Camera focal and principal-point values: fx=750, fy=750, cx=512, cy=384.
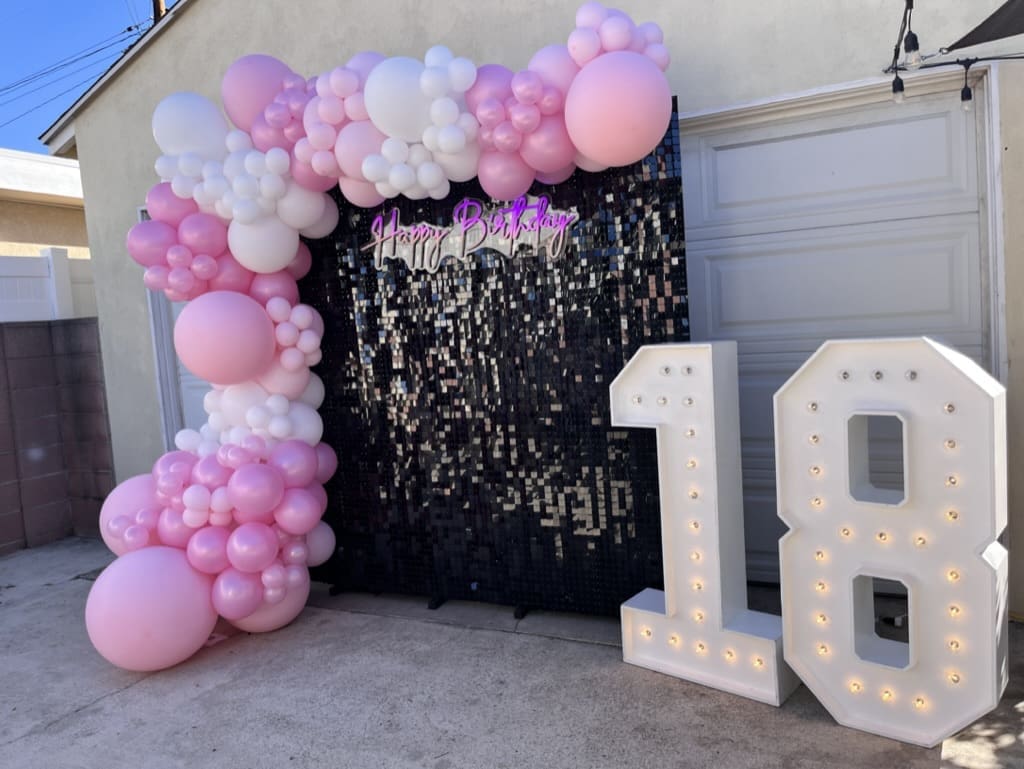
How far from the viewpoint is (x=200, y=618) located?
9.43 feet

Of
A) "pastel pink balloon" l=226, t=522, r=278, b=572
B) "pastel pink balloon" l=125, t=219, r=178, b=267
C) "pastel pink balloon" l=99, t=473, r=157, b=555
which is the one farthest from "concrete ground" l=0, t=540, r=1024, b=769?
"pastel pink balloon" l=125, t=219, r=178, b=267

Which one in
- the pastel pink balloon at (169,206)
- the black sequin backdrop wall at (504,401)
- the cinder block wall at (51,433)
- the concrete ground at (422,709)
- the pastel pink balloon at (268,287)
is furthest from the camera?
the cinder block wall at (51,433)

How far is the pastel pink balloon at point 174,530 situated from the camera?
3.00 metres

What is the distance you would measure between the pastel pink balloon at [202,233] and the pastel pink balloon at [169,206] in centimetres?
3

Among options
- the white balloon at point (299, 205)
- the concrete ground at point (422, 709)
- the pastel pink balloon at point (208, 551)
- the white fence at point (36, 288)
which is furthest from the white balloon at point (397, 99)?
the white fence at point (36, 288)

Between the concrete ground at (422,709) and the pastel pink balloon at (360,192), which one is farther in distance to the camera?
the pastel pink balloon at (360,192)

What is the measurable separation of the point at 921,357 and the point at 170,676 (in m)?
2.84

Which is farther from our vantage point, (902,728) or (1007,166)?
(1007,166)

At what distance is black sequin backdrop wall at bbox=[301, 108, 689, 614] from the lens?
9.41ft

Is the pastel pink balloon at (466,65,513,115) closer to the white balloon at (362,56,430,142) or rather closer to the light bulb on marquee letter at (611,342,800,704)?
the white balloon at (362,56,430,142)

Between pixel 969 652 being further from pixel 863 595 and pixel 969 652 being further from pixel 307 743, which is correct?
pixel 307 743

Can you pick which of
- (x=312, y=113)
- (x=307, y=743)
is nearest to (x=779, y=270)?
(x=312, y=113)

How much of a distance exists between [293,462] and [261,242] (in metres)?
0.91

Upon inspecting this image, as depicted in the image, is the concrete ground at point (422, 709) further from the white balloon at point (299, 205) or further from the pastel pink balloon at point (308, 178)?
the pastel pink balloon at point (308, 178)
